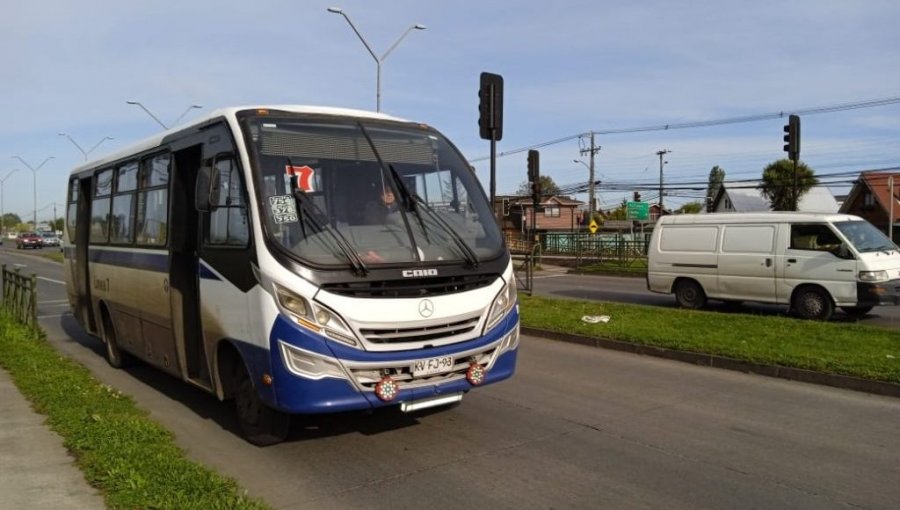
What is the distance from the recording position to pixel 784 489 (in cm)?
487

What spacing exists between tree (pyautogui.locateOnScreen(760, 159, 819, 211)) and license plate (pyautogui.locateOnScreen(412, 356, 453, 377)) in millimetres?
46732

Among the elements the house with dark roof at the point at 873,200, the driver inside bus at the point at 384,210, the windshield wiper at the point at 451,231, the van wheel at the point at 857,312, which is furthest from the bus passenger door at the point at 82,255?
the house with dark roof at the point at 873,200

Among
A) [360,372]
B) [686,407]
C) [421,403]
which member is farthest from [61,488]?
[686,407]

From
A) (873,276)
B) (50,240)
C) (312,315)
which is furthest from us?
(50,240)

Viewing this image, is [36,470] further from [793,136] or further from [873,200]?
[873,200]

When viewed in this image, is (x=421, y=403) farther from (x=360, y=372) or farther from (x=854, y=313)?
(x=854, y=313)

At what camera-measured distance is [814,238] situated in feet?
44.3

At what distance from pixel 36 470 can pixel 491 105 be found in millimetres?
10630

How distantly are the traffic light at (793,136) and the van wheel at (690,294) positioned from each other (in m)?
8.73

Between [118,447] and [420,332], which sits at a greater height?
[420,332]

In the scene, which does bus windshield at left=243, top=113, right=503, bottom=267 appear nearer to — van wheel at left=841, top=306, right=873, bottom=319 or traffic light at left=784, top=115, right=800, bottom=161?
van wheel at left=841, top=306, right=873, bottom=319

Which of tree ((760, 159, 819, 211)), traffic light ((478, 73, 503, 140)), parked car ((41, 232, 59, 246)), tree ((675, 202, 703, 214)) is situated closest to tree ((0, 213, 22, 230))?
parked car ((41, 232, 59, 246))

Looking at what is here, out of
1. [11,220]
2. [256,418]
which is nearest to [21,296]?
[256,418]

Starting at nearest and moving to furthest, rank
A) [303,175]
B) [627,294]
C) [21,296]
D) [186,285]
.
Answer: [303,175]
[186,285]
[21,296]
[627,294]
